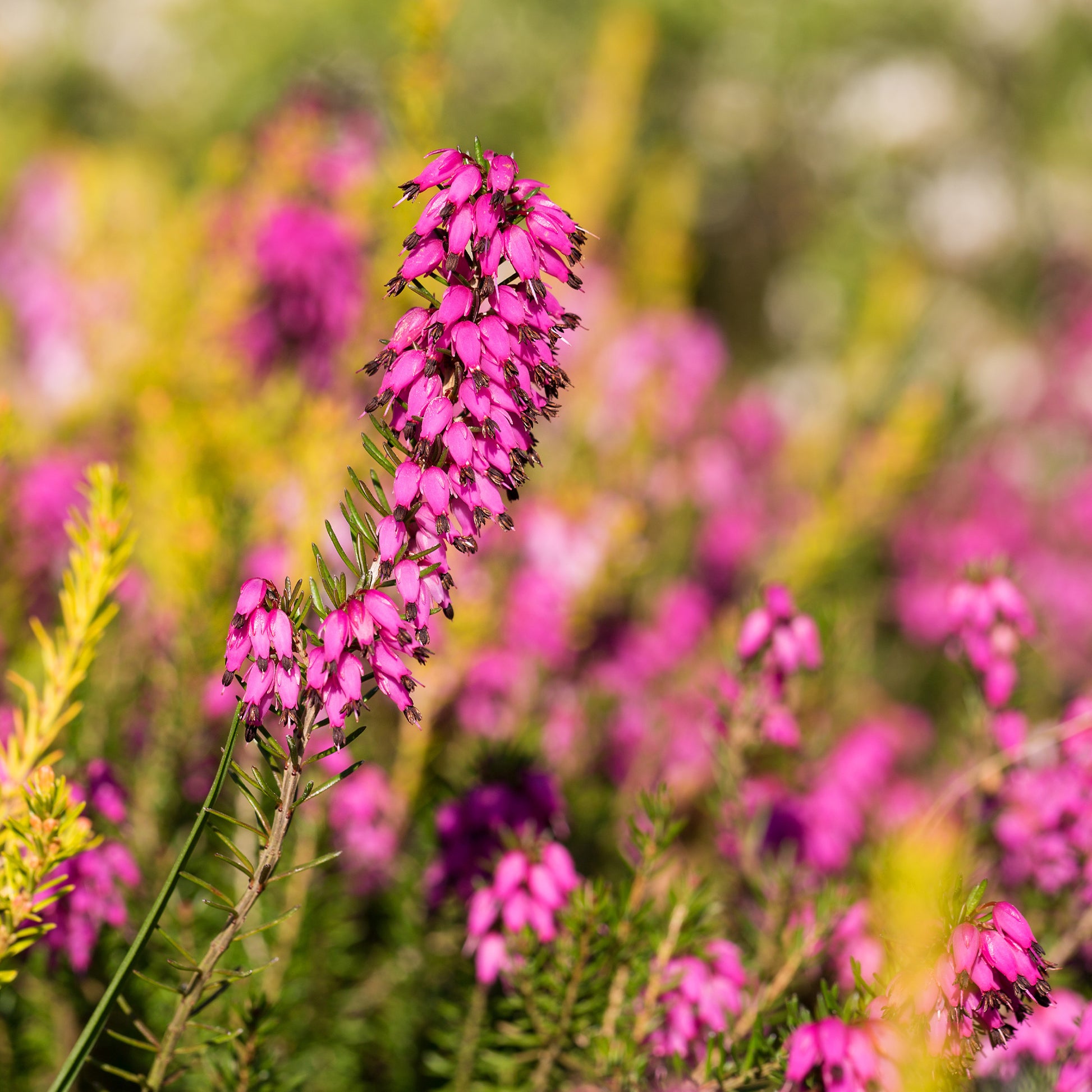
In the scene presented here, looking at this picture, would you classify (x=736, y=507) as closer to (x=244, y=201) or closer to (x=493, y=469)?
(x=244, y=201)

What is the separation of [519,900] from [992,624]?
1236 mm

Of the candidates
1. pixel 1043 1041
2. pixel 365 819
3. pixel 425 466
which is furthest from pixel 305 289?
pixel 1043 1041

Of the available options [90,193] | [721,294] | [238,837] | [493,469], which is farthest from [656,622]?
[721,294]

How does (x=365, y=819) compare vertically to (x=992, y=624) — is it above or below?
below

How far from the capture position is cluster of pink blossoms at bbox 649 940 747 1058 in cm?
147

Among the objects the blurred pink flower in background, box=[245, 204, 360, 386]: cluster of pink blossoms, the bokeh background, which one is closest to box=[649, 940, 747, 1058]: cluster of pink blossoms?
the bokeh background

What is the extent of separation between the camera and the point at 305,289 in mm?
3363

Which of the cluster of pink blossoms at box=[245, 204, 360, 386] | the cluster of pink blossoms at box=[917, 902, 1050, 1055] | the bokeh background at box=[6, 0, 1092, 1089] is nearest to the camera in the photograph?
the cluster of pink blossoms at box=[917, 902, 1050, 1055]

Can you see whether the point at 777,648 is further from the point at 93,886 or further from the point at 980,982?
the point at 93,886

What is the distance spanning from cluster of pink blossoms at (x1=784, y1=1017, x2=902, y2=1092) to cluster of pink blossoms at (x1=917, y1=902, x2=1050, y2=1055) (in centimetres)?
7

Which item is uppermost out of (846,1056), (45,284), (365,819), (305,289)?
(45,284)

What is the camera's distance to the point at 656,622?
3846 mm

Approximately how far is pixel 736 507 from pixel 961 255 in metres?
8.27

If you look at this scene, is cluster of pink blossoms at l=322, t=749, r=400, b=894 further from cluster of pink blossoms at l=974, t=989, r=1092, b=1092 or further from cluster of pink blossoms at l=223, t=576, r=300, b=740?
cluster of pink blossoms at l=974, t=989, r=1092, b=1092
